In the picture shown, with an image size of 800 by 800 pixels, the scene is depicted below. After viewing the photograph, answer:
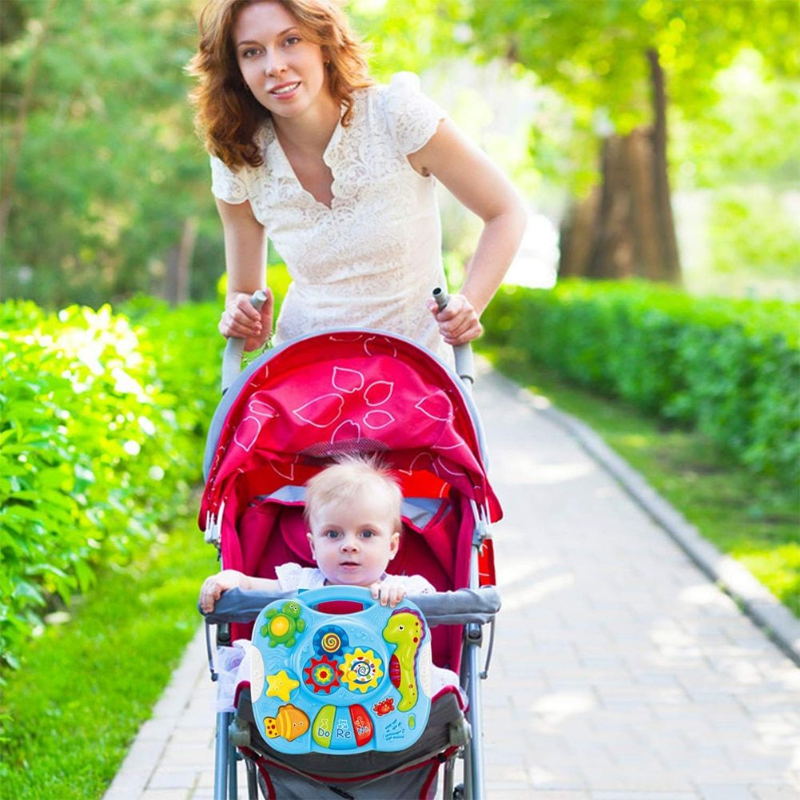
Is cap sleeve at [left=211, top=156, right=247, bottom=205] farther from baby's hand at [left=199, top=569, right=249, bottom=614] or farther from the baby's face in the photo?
baby's hand at [left=199, top=569, right=249, bottom=614]

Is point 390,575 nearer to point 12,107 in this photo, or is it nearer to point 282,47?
point 282,47

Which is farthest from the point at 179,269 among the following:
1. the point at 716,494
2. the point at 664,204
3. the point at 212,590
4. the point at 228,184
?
the point at 212,590

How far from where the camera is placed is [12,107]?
17391 millimetres

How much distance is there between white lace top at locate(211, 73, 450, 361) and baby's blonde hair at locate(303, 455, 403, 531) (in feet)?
2.11

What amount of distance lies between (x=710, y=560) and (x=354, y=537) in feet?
15.5

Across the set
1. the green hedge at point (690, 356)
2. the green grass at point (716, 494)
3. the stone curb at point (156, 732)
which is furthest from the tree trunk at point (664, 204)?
the stone curb at point (156, 732)

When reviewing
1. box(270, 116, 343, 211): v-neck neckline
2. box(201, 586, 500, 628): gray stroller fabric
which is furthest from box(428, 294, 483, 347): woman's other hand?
box(201, 586, 500, 628): gray stroller fabric

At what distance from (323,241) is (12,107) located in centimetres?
1513

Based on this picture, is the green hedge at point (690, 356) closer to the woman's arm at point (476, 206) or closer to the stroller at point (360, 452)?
the woman's arm at point (476, 206)

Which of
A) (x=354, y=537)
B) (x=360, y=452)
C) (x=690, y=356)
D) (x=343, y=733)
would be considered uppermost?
(x=360, y=452)

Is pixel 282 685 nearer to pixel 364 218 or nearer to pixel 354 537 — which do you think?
pixel 354 537

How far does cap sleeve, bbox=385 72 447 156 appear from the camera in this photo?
3.46 m

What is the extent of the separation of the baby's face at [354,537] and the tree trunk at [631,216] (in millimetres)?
16371

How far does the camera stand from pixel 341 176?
11.6ft
